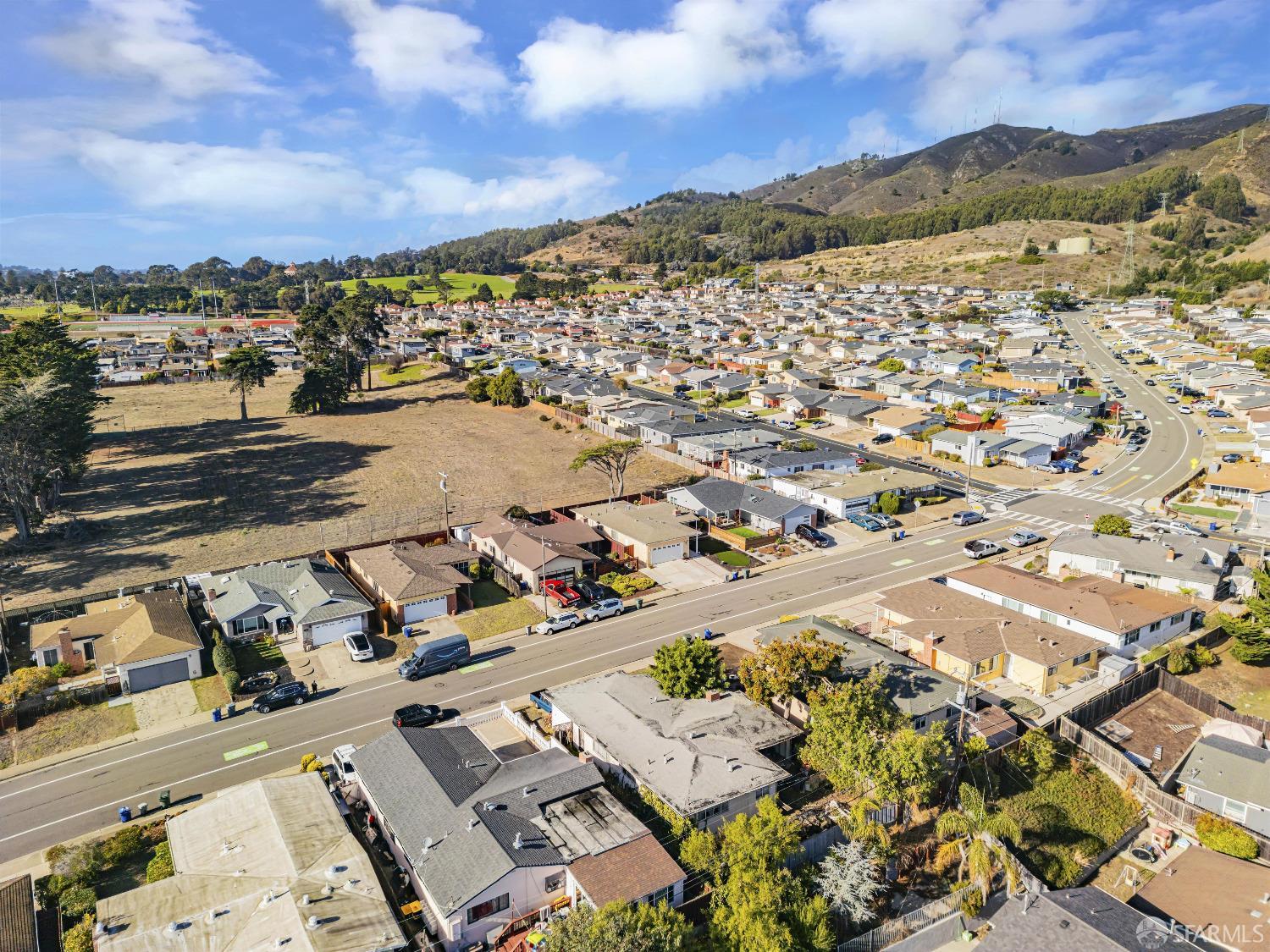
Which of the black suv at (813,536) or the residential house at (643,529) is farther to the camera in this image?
the black suv at (813,536)

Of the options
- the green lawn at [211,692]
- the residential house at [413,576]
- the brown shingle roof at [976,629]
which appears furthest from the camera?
the residential house at [413,576]

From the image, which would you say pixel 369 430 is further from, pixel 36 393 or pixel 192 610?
pixel 192 610

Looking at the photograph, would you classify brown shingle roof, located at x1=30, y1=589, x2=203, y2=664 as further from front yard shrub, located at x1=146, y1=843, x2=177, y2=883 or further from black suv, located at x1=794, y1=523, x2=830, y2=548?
black suv, located at x1=794, y1=523, x2=830, y2=548

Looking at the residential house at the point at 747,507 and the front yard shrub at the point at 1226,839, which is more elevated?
the residential house at the point at 747,507

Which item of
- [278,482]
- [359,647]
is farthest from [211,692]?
[278,482]

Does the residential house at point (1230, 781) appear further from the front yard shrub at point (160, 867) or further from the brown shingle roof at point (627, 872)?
the front yard shrub at point (160, 867)

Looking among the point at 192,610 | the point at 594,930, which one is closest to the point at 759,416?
the point at 192,610

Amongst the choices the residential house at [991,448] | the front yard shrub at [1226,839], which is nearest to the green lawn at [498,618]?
the front yard shrub at [1226,839]

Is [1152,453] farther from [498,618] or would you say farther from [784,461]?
[498,618]
